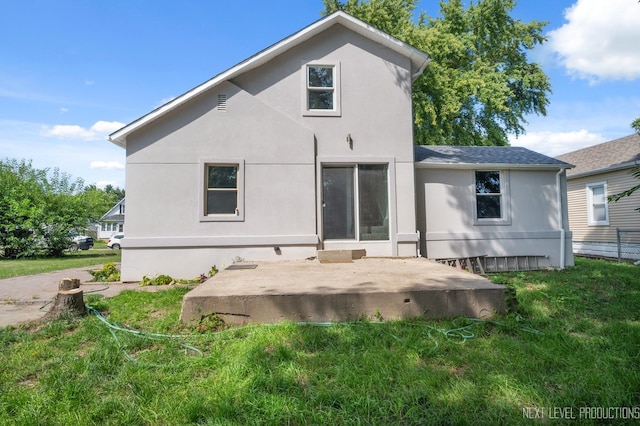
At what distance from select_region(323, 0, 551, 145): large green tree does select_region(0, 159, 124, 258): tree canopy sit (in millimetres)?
19135

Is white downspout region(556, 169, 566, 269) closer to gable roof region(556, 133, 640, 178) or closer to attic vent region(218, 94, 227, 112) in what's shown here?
gable roof region(556, 133, 640, 178)

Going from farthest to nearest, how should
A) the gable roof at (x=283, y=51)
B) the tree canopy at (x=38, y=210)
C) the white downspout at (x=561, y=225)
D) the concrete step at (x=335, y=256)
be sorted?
1. the tree canopy at (x=38, y=210)
2. the white downspout at (x=561, y=225)
3. the gable roof at (x=283, y=51)
4. the concrete step at (x=335, y=256)

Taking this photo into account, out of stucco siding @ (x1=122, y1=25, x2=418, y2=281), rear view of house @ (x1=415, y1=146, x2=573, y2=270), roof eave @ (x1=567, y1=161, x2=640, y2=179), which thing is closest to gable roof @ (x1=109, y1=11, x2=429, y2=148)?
stucco siding @ (x1=122, y1=25, x2=418, y2=281)

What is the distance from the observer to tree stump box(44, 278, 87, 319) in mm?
4465

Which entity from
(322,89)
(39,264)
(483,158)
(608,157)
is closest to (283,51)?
(322,89)

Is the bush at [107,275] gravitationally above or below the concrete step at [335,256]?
below

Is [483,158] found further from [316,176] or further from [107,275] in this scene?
[107,275]

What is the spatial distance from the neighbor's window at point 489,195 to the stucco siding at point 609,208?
6.10 meters

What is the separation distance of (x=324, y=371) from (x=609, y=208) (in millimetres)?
15894

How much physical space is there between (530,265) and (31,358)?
10611 millimetres

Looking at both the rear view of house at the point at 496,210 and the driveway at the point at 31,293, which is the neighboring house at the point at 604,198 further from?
the driveway at the point at 31,293

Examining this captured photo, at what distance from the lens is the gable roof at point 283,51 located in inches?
296

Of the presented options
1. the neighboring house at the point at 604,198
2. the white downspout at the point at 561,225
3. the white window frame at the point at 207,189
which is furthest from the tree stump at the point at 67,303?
the neighboring house at the point at 604,198

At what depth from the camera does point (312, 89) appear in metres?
8.41
